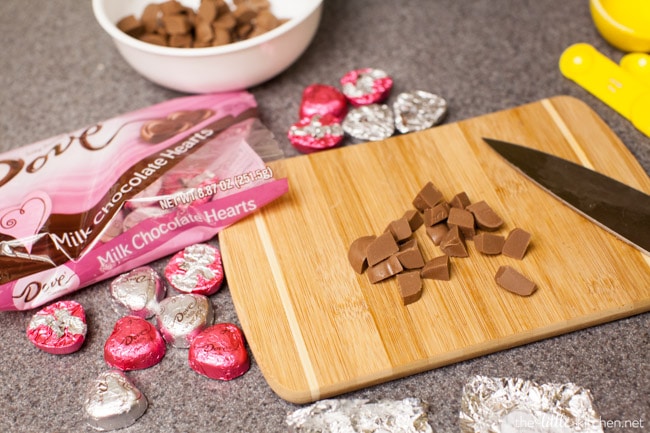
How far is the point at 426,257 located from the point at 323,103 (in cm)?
43

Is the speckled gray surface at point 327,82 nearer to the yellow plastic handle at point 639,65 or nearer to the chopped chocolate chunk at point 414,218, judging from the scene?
the yellow plastic handle at point 639,65

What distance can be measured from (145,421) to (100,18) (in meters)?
0.77

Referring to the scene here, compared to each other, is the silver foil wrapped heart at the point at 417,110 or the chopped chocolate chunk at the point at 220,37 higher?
the chopped chocolate chunk at the point at 220,37

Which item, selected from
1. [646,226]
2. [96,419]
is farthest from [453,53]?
[96,419]

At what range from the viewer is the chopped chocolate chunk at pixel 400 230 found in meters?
1.15

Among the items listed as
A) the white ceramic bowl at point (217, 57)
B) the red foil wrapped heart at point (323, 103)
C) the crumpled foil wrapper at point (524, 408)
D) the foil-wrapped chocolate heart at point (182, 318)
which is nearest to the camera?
the crumpled foil wrapper at point (524, 408)

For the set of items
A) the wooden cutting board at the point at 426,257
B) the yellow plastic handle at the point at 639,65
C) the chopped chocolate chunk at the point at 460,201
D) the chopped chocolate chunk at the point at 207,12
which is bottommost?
the wooden cutting board at the point at 426,257

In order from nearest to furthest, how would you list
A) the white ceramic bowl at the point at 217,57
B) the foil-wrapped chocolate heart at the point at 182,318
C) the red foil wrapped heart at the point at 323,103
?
the foil-wrapped chocolate heart at the point at 182,318 → the white ceramic bowl at the point at 217,57 → the red foil wrapped heart at the point at 323,103

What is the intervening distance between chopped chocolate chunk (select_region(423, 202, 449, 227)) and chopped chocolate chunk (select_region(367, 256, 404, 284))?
104mm

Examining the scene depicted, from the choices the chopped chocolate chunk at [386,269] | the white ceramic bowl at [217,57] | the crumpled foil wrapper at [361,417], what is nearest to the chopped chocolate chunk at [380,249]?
the chopped chocolate chunk at [386,269]

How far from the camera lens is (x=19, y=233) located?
113 cm

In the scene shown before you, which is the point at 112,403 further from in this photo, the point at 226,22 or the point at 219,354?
the point at 226,22

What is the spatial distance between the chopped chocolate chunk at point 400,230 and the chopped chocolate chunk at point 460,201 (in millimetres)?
96

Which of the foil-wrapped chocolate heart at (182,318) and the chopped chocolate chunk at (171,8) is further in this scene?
the chopped chocolate chunk at (171,8)
